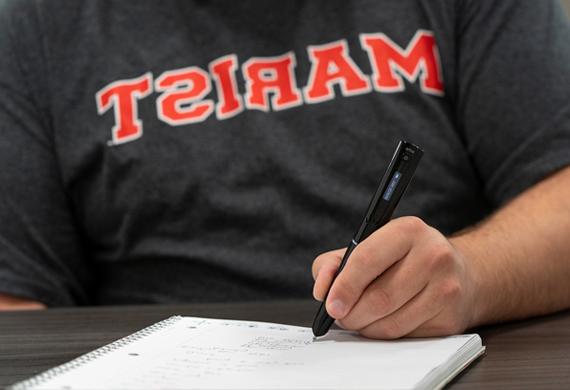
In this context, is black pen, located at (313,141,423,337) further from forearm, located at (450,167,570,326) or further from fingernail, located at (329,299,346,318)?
forearm, located at (450,167,570,326)

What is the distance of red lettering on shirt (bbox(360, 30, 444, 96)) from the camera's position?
3.47ft

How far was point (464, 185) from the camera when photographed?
1068 mm

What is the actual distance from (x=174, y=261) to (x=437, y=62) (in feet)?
1.51

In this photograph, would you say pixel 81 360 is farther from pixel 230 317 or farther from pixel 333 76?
pixel 333 76

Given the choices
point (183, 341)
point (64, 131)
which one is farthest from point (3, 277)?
point (183, 341)

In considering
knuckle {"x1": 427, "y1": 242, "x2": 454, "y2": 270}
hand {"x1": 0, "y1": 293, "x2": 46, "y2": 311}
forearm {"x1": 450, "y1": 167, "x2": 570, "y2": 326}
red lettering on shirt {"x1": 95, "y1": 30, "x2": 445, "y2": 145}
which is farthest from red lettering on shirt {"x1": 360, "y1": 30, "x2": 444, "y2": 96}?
hand {"x1": 0, "y1": 293, "x2": 46, "y2": 311}

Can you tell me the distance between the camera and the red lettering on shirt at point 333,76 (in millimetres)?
1058

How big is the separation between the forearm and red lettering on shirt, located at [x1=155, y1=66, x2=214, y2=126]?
0.41m

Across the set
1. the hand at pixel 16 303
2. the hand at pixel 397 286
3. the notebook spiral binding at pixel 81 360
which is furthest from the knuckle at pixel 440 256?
the hand at pixel 16 303

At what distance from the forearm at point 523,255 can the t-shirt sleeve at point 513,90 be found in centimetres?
5

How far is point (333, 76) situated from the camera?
106 cm

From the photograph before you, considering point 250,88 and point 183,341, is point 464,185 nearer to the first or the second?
point 250,88

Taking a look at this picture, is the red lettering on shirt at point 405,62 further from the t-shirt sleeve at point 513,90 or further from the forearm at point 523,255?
the forearm at point 523,255

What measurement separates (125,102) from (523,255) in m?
0.58
